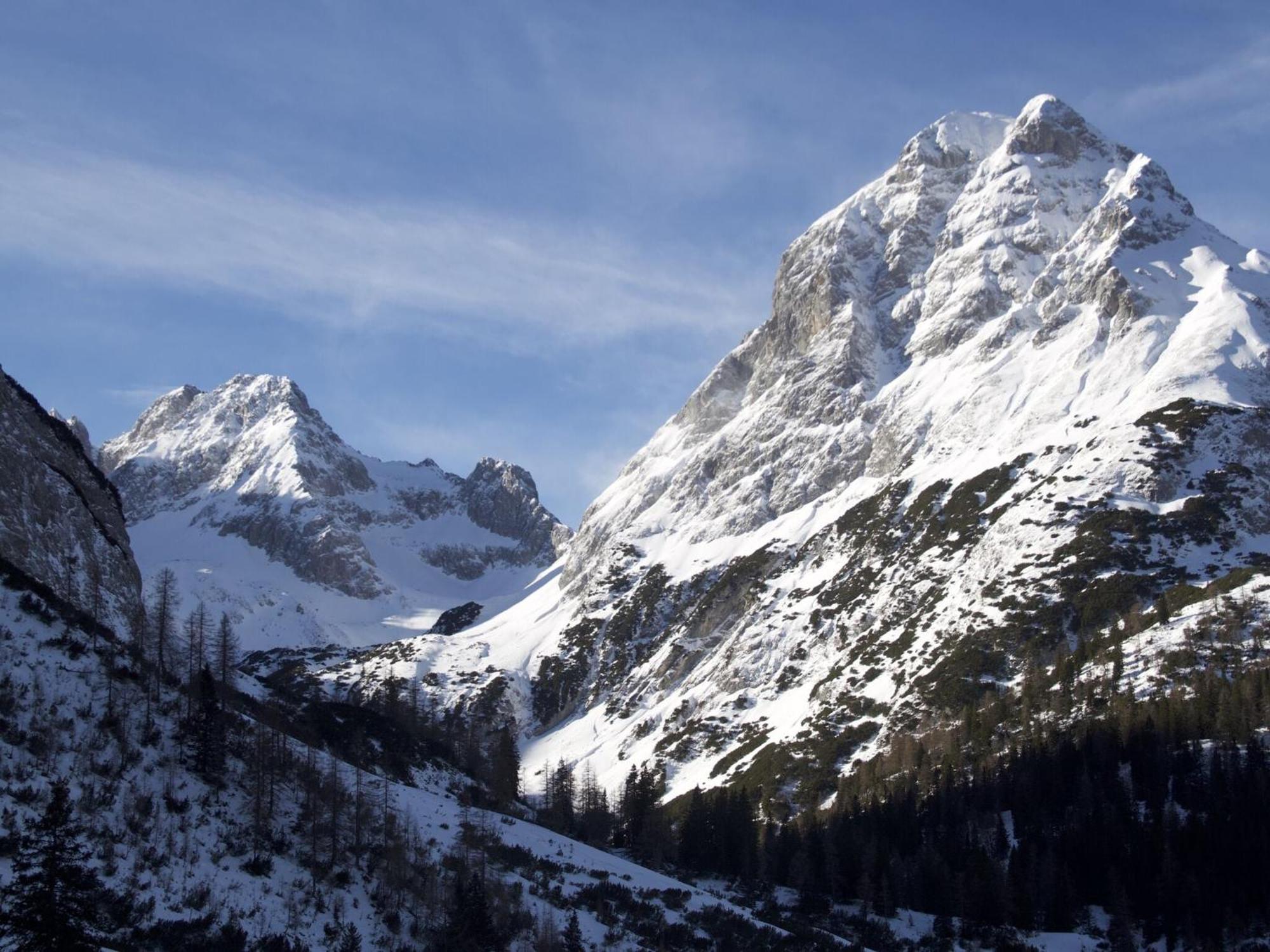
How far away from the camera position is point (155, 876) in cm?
5350

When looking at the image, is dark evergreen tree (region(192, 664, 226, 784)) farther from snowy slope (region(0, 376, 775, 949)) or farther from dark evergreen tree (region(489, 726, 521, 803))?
dark evergreen tree (region(489, 726, 521, 803))

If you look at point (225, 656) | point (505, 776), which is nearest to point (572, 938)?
point (225, 656)

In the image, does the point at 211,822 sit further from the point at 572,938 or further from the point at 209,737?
the point at 572,938

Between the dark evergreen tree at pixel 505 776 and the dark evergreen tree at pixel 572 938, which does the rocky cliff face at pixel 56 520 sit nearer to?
the dark evergreen tree at pixel 505 776

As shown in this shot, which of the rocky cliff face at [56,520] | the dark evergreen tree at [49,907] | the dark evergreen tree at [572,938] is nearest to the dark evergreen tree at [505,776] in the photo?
the rocky cliff face at [56,520]

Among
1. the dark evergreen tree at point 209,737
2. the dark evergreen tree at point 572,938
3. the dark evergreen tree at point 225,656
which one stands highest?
the dark evergreen tree at point 225,656

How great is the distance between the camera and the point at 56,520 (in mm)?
110938

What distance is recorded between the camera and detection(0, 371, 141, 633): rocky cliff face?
101500 mm

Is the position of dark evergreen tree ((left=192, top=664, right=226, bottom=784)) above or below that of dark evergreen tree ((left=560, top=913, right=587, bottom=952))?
above

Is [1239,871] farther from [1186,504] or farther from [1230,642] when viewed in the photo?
[1186,504]

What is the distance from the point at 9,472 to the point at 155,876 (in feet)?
216

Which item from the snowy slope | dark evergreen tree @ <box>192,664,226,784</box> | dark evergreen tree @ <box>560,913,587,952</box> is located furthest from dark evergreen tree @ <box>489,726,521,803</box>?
dark evergreen tree @ <box>192,664,226,784</box>

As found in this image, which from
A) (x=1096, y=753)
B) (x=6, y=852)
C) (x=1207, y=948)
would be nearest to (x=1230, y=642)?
(x=1096, y=753)

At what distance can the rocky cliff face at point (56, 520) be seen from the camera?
3996 inches
